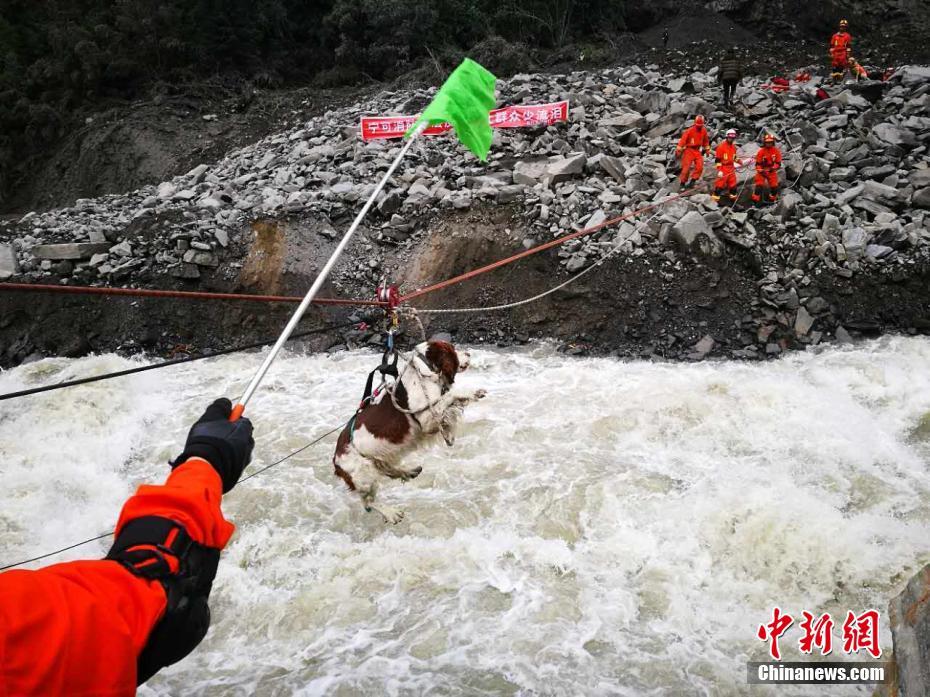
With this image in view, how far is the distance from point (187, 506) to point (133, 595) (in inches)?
11.6

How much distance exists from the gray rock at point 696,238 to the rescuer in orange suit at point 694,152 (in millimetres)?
1060

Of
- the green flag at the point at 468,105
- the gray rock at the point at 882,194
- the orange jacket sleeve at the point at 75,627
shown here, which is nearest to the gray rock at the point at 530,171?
the green flag at the point at 468,105

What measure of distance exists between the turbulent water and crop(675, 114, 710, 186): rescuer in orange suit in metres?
3.41

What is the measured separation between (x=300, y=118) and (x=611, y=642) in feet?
52.3

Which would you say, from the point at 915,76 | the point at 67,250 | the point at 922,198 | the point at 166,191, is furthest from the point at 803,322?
the point at 166,191

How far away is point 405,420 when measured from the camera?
13.6ft

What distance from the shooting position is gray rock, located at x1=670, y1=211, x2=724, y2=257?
27.3 feet

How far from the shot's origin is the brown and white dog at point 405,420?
13.3ft

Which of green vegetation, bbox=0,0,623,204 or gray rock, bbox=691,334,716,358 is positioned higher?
green vegetation, bbox=0,0,623,204

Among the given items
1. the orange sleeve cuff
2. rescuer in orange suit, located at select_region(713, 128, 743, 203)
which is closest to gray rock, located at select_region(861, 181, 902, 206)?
rescuer in orange suit, located at select_region(713, 128, 743, 203)

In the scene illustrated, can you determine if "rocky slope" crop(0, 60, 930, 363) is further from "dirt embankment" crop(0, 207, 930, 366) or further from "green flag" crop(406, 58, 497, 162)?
"green flag" crop(406, 58, 497, 162)

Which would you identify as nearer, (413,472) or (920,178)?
(413,472)

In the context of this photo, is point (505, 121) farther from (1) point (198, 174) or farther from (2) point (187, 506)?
(2) point (187, 506)

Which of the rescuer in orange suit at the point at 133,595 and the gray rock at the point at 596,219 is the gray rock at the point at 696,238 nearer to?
the gray rock at the point at 596,219
